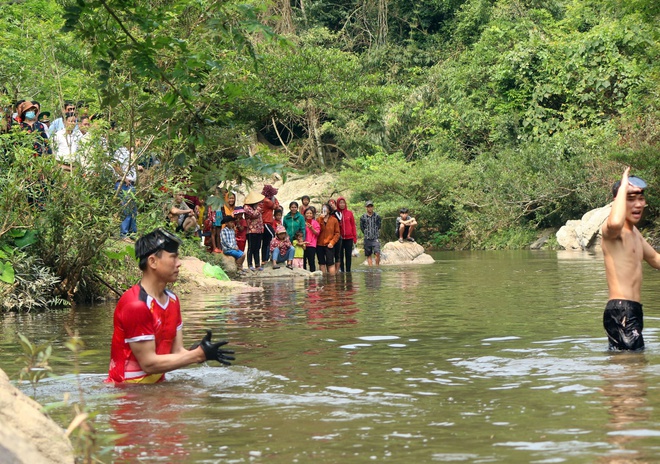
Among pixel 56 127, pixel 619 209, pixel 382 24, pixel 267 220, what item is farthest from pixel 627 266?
pixel 382 24

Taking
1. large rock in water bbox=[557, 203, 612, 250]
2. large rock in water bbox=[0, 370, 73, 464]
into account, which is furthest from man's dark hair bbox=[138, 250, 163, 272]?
large rock in water bbox=[557, 203, 612, 250]

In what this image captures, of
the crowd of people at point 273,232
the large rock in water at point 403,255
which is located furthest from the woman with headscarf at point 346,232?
the large rock in water at point 403,255

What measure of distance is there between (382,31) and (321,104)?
1369cm

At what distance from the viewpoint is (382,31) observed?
1902 inches

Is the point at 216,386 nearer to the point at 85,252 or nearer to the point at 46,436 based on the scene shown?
the point at 46,436

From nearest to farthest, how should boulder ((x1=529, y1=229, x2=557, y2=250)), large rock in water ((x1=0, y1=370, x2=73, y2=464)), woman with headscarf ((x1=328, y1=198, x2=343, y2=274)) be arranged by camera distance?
large rock in water ((x1=0, y1=370, x2=73, y2=464)) → woman with headscarf ((x1=328, y1=198, x2=343, y2=274)) → boulder ((x1=529, y1=229, x2=557, y2=250))

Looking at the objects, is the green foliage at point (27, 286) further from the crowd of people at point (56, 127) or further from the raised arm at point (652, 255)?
the raised arm at point (652, 255)

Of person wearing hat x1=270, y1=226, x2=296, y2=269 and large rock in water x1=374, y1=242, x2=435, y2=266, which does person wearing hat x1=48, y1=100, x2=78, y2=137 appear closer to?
person wearing hat x1=270, y1=226, x2=296, y2=269

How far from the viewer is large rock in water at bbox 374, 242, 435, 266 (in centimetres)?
2980

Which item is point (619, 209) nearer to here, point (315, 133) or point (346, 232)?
point (346, 232)

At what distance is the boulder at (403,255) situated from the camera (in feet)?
97.8

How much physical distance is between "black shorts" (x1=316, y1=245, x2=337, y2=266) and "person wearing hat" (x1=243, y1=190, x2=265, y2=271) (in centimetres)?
185

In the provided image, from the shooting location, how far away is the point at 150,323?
7.74m

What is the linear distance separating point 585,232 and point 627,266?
26513 millimetres
